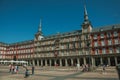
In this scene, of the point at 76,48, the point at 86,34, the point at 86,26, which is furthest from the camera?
the point at 76,48

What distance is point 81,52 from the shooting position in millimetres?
65000

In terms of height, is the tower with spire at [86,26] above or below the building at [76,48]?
above

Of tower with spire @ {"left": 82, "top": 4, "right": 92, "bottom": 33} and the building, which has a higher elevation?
tower with spire @ {"left": 82, "top": 4, "right": 92, "bottom": 33}

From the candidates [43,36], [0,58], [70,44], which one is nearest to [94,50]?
[70,44]

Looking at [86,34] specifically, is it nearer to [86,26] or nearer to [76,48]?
[86,26]

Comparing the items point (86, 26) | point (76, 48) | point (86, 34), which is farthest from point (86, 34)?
point (76, 48)

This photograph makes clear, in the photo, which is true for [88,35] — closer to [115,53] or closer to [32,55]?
[115,53]

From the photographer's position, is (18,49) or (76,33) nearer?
(76,33)

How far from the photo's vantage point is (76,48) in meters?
66.5

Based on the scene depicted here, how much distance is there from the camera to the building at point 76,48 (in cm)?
5803

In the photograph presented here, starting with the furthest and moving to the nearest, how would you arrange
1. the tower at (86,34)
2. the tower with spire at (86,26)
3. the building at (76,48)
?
the tower with spire at (86,26)
the tower at (86,34)
the building at (76,48)

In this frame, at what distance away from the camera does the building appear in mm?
58031

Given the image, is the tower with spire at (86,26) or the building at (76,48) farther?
the tower with spire at (86,26)

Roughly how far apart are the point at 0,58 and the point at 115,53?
249 ft
